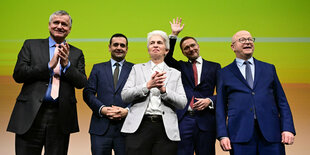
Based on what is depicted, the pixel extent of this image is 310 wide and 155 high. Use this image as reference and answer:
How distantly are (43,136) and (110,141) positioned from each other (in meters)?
0.61

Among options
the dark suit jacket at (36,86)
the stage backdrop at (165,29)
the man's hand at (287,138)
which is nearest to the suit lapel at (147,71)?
the dark suit jacket at (36,86)

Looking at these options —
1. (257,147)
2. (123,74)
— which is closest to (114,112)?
(123,74)

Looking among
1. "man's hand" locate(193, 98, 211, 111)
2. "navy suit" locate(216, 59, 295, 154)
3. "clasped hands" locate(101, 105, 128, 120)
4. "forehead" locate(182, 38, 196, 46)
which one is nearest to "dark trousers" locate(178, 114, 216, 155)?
"man's hand" locate(193, 98, 211, 111)

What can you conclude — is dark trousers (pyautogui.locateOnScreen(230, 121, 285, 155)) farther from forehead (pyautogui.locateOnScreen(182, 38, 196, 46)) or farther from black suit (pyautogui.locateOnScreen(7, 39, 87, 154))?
black suit (pyautogui.locateOnScreen(7, 39, 87, 154))

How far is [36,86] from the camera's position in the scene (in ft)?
7.36

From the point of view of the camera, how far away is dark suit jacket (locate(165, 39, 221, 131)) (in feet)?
8.77

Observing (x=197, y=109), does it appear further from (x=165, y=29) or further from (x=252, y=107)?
(x=165, y=29)

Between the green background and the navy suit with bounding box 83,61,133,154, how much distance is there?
1027 mm

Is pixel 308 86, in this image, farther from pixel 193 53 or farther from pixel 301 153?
pixel 193 53

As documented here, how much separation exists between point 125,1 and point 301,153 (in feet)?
9.06

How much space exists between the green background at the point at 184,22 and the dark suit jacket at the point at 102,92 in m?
1.02

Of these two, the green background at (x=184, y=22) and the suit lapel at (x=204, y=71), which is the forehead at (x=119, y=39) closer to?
the suit lapel at (x=204, y=71)

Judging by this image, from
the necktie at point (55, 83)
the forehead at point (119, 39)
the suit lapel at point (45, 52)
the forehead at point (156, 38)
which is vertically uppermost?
the forehead at point (119, 39)

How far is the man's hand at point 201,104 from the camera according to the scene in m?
2.61
